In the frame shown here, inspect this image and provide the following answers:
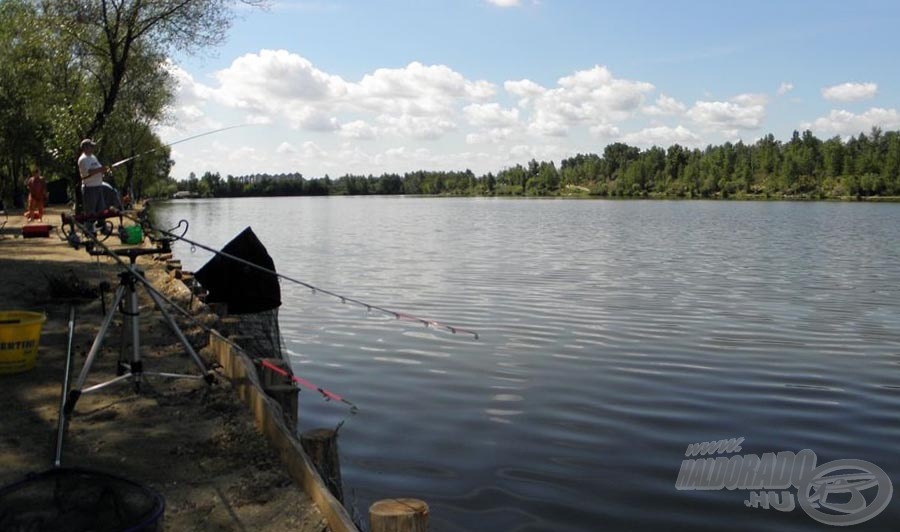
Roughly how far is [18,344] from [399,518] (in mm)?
5534

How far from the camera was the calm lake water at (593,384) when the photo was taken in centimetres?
738

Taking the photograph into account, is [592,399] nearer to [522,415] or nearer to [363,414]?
[522,415]

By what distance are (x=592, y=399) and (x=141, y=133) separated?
4999 centimetres

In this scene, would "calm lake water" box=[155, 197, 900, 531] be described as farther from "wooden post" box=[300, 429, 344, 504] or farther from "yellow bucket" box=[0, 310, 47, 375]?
"yellow bucket" box=[0, 310, 47, 375]

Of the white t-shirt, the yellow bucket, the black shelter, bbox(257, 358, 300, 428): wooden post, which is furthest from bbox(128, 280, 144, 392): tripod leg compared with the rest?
the white t-shirt

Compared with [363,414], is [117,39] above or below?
above

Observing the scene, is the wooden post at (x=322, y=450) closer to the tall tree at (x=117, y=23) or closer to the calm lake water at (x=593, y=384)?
the calm lake water at (x=593, y=384)

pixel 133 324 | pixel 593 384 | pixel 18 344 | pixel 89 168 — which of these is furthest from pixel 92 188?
pixel 593 384

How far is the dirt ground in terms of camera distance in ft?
16.5

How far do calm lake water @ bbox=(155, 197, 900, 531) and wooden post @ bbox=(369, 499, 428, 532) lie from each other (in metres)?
2.65

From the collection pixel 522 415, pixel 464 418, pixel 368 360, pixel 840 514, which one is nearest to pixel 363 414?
pixel 464 418

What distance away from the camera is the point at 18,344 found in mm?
7875

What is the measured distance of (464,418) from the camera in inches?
374

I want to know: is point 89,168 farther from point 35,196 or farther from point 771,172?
point 771,172
